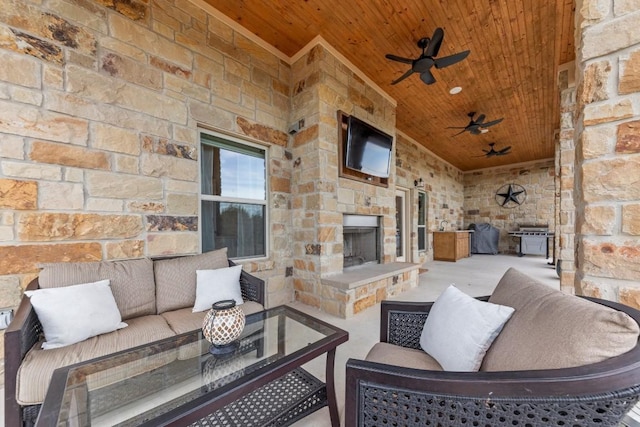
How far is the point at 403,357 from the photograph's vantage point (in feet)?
3.80

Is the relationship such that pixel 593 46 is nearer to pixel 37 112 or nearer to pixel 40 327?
pixel 40 327

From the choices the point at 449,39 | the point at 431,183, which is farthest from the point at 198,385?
the point at 431,183

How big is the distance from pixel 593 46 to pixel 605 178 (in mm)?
491

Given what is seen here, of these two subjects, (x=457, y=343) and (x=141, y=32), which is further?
(x=141, y=32)

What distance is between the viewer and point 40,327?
141 cm

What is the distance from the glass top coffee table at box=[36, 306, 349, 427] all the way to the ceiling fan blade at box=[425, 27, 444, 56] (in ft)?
9.13

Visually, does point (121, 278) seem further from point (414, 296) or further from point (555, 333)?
point (414, 296)

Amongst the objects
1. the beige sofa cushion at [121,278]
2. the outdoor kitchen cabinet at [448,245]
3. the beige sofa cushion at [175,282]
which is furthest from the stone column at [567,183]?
the beige sofa cushion at [121,278]

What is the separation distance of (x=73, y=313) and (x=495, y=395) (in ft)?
6.55

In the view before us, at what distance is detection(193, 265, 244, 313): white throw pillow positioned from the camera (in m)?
1.89

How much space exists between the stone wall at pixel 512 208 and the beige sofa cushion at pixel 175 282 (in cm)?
909

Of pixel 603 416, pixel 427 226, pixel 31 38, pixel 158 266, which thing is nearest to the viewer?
pixel 603 416

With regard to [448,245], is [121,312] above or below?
above

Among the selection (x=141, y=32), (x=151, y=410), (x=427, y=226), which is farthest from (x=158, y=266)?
(x=427, y=226)
